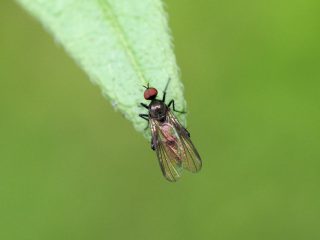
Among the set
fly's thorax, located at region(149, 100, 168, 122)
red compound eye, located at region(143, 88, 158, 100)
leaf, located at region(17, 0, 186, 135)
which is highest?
fly's thorax, located at region(149, 100, 168, 122)

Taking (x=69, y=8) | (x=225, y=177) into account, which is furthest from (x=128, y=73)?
(x=225, y=177)

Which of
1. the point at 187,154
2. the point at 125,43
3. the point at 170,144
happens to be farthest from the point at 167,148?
the point at 125,43

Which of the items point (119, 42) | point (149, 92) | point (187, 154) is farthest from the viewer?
point (187, 154)

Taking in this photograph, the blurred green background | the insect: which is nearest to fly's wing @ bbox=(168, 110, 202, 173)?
the insect

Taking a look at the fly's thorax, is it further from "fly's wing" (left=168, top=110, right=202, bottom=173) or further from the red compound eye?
the red compound eye

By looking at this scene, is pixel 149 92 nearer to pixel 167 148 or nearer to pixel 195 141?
pixel 167 148

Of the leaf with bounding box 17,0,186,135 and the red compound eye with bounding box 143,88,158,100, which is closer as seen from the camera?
the leaf with bounding box 17,0,186,135
